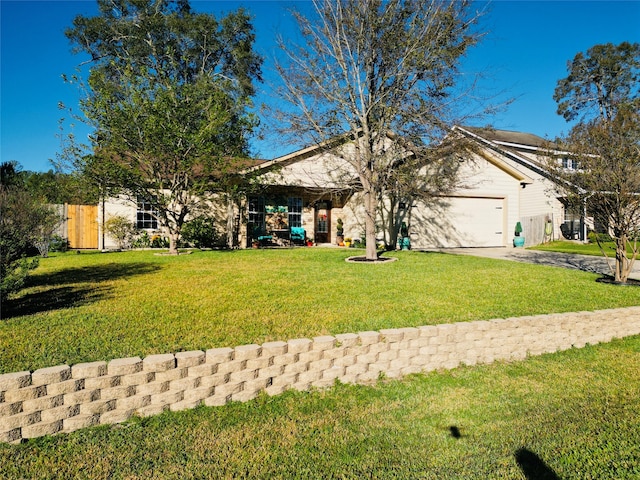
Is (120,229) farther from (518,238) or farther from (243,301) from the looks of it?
(518,238)

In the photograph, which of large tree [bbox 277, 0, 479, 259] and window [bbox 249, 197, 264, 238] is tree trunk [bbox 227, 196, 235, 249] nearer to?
window [bbox 249, 197, 264, 238]

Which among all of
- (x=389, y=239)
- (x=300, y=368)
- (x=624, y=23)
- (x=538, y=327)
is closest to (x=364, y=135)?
(x=389, y=239)

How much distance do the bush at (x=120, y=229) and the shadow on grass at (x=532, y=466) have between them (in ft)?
49.3

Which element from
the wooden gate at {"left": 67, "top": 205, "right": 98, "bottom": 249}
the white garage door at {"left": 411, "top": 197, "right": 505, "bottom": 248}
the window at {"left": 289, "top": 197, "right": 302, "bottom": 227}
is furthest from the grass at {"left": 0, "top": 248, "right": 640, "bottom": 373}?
the window at {"left": 289, "top": 197, "right": 302, "bottom": 227}

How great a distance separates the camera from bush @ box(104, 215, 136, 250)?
14.4 m

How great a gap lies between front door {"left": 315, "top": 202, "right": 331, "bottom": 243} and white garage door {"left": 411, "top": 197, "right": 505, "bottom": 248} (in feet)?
12.4

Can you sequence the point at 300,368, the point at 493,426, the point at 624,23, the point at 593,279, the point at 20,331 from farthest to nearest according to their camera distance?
the point at 624,23 → the point at 593,279 → the point at 20,331 → the point at 300,368 → the point at 493,426

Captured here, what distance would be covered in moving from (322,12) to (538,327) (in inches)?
391

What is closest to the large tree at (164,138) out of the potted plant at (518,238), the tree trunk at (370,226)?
the tree trunk at (370,226)

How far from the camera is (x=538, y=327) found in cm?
505

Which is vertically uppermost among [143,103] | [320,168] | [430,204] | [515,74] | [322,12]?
[322,12]

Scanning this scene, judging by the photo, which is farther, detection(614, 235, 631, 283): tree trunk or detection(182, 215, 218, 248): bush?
detection(182, 215, 218, 248): bush

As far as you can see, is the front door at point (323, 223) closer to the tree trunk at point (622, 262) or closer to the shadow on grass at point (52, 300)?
the tree trunk at point (622, 262)

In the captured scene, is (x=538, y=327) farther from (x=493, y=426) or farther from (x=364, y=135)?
(x=364, y=135)
